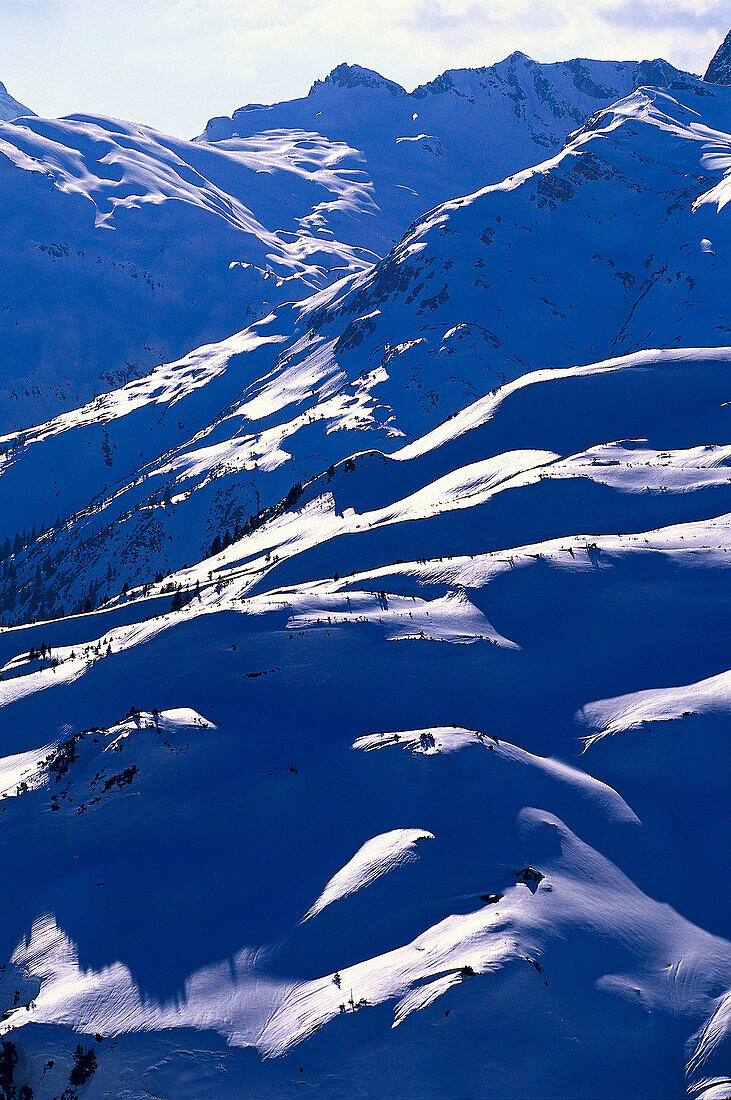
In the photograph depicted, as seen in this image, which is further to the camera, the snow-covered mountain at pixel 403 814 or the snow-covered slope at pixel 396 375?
the snow-covered slope at pixel 396 375

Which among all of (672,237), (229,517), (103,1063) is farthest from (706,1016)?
(672,237)

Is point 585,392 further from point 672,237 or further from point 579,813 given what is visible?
point 672,237

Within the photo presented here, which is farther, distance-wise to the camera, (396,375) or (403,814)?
(396,375)

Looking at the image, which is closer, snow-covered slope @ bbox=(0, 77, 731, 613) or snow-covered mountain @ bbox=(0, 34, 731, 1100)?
snow-covered mountain @ bbox=(0, 34, 731, 1100)

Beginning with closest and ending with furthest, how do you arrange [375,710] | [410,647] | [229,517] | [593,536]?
[375,710] → [410,647] → [593,536] → [229,517]

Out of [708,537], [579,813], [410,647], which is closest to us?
[579,813]

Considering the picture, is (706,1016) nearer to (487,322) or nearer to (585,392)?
(585,392)

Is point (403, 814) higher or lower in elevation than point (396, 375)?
higher

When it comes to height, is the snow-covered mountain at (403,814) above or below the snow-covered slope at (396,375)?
above

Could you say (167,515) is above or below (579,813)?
below

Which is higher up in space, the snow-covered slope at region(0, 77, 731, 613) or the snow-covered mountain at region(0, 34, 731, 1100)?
the snow-covered mountain at region(0, 34, 731, 1100)

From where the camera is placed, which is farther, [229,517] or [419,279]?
[419,279]
